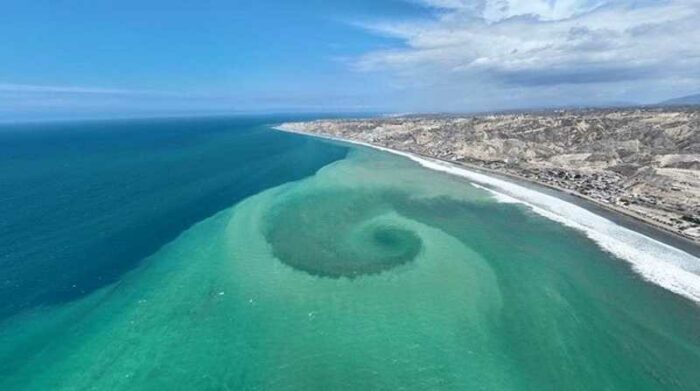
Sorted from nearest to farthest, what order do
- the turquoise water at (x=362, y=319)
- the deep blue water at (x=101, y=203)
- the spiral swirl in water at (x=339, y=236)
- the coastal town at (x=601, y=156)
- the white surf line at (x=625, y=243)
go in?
the turquoise water at (x=362, y=319) → the deep blue water at (x=101, y=203) → the white surf line at (x=625, y=243) → the spiral swirl in water at (x=339, y=236) → the coastal town at (x=601, y=156)

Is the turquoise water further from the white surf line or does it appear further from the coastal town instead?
the coastal town

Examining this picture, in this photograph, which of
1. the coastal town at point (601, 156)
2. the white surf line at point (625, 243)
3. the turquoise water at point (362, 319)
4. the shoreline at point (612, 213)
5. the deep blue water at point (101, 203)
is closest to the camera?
the turquoise water at point (362, 319)

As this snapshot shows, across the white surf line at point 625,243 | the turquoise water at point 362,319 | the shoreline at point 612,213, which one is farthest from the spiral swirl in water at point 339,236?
the shoreline at point 612,213

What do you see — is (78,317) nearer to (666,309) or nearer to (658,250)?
(666,309)

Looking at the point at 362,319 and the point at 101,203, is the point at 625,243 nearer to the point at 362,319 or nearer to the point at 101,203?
the point at 362,319

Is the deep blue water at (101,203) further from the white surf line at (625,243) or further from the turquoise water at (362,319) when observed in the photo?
the white surf line at (625,243)

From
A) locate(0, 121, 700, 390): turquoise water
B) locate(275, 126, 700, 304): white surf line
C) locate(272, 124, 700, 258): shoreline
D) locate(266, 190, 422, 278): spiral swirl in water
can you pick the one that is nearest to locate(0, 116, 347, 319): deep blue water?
locate(0, 121, 700, 390): turquoise water

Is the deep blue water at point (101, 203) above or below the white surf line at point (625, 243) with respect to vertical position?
above
